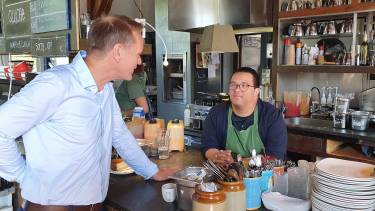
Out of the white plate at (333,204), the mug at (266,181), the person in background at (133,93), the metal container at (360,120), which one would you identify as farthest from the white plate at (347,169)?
the person in background at (133,93)

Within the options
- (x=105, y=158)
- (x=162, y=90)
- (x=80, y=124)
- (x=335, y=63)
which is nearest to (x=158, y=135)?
(x=105, y=158)

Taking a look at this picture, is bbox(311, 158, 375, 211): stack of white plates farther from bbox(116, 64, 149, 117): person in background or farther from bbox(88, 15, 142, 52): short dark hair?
bbox(116, 64, 149, 117): person in background

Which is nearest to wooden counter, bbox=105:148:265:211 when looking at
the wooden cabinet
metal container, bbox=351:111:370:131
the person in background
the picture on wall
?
the person in background

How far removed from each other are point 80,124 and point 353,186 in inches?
44.6

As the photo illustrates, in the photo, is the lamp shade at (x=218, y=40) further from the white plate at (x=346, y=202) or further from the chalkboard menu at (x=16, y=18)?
the chalkboard menu at (x=16, y=18)

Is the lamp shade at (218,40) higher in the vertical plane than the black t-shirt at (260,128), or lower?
higher

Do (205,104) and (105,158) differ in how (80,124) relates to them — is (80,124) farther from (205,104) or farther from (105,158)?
(205,104)

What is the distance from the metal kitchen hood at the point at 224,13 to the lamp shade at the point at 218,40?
4.01 feet

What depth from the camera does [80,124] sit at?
1.45 m

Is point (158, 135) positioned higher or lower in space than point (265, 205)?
higher

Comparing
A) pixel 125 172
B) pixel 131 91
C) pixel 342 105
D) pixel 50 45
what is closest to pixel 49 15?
pixel 50 45

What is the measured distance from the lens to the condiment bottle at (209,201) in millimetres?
1296

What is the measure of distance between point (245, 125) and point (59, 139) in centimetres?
140

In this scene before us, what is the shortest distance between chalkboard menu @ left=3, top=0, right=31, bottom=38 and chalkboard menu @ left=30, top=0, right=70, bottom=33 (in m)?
0.21
